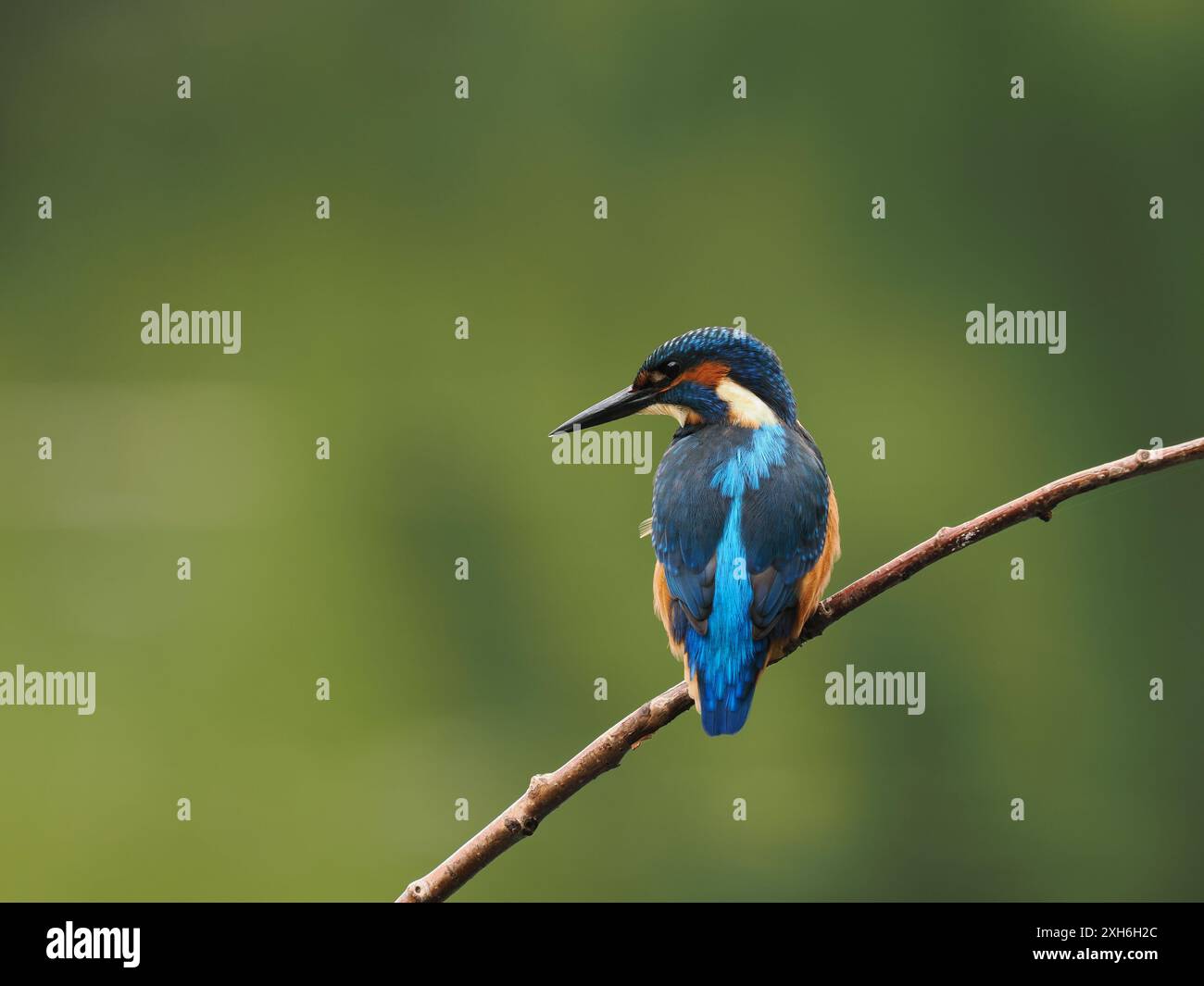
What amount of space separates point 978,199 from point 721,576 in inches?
108

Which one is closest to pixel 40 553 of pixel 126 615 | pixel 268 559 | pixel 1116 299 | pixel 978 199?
pixel 126 615

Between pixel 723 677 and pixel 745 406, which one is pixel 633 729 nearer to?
pixel 723 677

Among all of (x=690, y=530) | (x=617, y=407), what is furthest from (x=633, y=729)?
(x=617, y=407)

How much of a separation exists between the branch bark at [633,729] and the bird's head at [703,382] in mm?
481

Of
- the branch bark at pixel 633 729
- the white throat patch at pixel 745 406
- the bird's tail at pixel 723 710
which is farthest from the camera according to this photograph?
the white throat patch at pixel 745 406

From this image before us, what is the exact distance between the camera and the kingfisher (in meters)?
1.65

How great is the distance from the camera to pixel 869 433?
12.4 ft

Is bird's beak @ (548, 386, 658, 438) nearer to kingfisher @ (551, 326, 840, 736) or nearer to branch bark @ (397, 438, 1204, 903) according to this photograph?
kingfisher @ (551, 326, 840, 736)

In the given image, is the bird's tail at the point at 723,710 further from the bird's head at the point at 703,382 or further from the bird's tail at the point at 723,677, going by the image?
the bird's head at the point at 703,382

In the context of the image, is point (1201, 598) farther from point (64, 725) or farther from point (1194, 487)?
point (64, 725)

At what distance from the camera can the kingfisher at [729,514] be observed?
5.41 ft

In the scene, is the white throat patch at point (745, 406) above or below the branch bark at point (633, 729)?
above

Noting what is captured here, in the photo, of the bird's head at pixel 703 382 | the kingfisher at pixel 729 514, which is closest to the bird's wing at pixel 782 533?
the kingfisher at pixel 729 514

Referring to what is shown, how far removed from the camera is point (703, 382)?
194 cm
